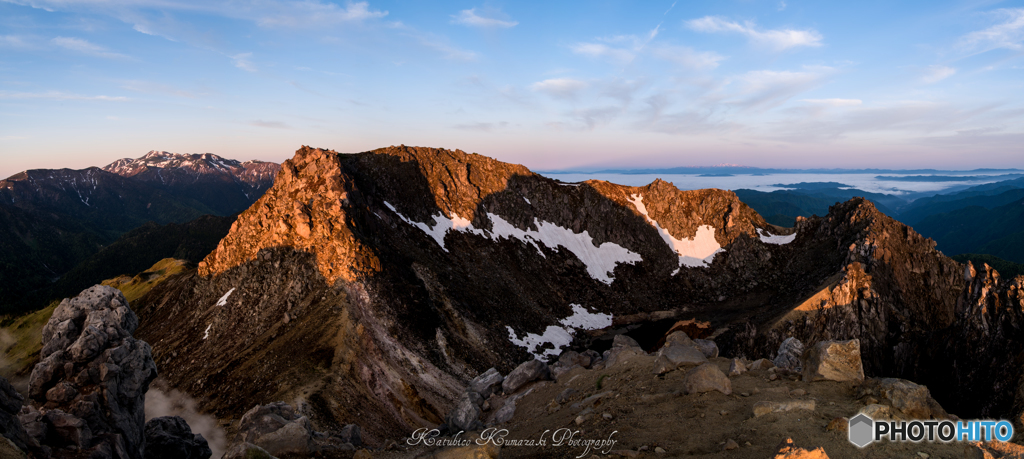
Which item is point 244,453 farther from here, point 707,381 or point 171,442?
point 707,381

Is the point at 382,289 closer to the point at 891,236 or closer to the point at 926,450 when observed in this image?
the point at 926,450

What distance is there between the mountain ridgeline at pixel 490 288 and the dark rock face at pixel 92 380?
17.3m

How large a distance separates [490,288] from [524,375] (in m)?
43.9

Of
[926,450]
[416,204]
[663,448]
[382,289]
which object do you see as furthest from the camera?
[416,204]

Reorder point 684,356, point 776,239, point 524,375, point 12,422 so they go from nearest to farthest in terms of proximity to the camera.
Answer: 1. point 12,422
2. point 684,356
3. point 524,375
4. point 776,239

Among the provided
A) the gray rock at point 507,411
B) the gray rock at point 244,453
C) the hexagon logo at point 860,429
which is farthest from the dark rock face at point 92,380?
the hexagon logo at point 860,429

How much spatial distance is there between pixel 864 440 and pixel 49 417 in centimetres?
2883

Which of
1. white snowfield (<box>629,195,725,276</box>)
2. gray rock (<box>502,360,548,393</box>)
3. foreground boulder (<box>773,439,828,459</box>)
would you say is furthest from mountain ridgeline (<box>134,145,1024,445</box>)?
foreground boulder (<box>773,439,828,459</box>)

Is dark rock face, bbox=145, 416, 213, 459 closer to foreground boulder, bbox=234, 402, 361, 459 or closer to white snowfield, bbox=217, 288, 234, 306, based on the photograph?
foreground boulder, bbox=234, 402, 361, 459

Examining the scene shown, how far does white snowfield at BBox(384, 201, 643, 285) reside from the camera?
329 feet

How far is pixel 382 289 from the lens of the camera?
5603cm

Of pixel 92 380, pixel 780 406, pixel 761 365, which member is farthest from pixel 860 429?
pixel 92 380

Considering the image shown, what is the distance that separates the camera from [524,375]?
38.2 meters

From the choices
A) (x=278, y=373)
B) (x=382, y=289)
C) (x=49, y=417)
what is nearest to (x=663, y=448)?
(x=49, y=417)
